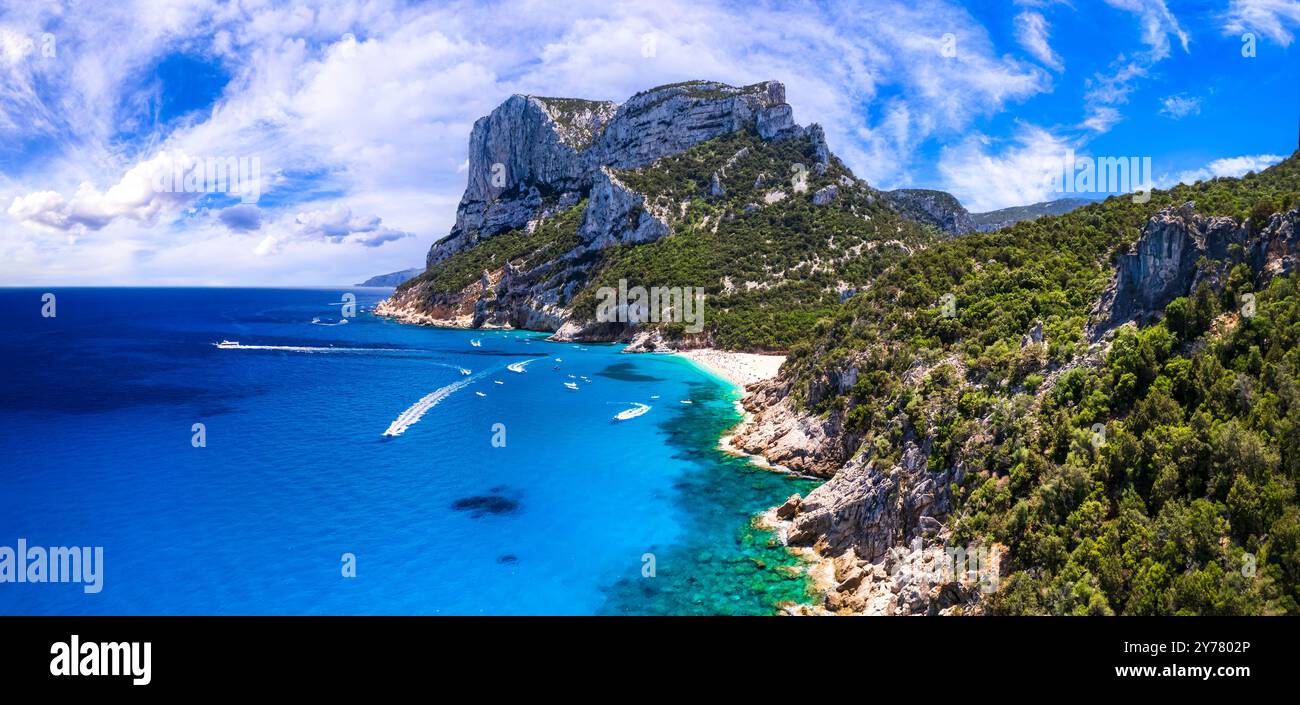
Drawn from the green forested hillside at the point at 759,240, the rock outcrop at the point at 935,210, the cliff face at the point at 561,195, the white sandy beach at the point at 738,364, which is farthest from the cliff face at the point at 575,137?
the white sandy beach at the point at 738,364

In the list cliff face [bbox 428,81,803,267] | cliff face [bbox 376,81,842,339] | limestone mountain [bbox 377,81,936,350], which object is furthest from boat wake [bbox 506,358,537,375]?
cliff face [bbox 428,81,803,267]

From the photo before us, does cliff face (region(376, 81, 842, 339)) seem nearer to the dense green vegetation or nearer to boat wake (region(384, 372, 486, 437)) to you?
boat wake (region(384, 372, 486, 437))

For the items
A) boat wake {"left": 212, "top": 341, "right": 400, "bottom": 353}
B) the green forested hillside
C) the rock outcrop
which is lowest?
boat wake {"left": 212, "top": 341, "right": 400, "bottom": 353}

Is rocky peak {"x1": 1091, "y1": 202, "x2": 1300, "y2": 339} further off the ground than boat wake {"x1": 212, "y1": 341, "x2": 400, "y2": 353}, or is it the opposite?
rocky peak {"x1": 1091, "y1": 202, "x2": 1300, "y2": 339}

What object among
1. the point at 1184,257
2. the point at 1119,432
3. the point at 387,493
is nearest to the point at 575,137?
the point at 387,493

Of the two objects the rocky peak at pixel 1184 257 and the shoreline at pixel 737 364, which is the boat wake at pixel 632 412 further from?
the rocky peak at pixel 1184 257
